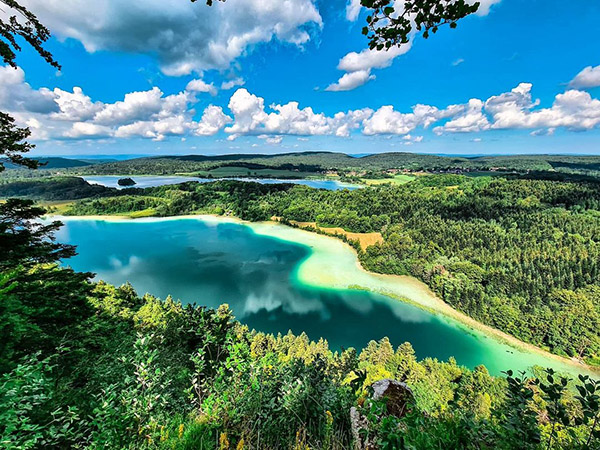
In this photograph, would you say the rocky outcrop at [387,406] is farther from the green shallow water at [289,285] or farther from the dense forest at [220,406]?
the green shallow water at [289,285]

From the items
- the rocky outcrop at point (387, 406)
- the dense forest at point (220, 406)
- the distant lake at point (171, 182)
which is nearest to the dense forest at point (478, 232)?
the distant lake at point (171, 182)

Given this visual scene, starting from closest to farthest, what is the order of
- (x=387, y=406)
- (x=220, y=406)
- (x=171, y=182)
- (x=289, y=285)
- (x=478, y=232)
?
(x=387, y=406) < (x=220, y=406) < (x=289, y=285) < (x=478, y=232) < (x=171, y=182)

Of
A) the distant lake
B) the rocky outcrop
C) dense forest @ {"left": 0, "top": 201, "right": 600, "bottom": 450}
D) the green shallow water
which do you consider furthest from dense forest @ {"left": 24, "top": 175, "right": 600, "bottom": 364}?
the rocky outcrop

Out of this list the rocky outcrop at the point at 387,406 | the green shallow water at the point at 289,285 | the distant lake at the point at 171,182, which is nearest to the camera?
the rocky outcrop at the point at 387,406

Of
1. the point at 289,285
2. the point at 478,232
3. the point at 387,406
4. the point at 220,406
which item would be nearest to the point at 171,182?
the point at 289,285

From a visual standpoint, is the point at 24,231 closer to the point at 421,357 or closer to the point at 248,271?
the point at 421,357

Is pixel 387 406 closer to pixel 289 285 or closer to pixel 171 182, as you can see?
pixel 289 285
